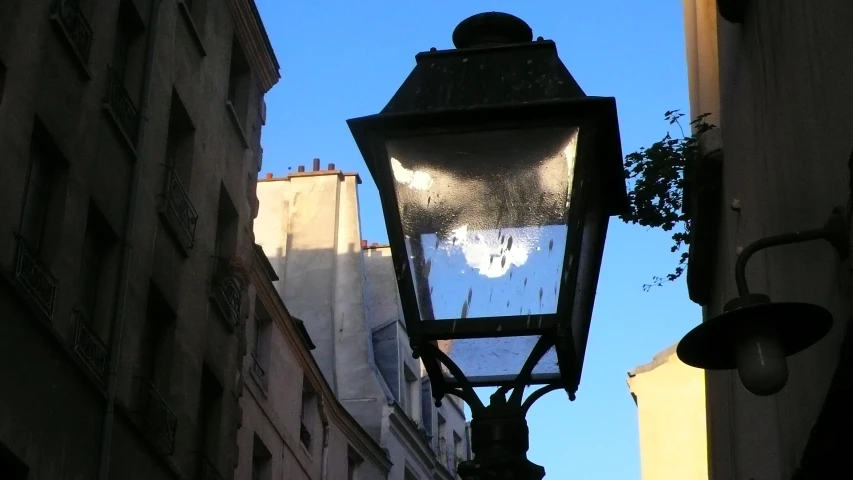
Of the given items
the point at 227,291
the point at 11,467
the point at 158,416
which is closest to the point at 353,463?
the point at 227,291

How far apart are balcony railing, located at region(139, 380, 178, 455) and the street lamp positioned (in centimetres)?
1114

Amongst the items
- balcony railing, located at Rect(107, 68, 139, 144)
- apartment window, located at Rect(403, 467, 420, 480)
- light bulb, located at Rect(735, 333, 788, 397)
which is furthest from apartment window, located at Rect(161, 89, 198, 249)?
apartment window, located at Rect(403, 467, 420, 480)

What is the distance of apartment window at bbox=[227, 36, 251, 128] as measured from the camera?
2173 centimetres

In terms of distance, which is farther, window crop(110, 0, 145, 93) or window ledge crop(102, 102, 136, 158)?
window crop(110, 0, 145, 93)

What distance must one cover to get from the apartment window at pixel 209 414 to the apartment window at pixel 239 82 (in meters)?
5.11

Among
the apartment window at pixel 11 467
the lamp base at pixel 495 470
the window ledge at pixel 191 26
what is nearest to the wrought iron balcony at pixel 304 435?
the window ledge at pixel 191 26

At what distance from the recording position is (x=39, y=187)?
12656mm

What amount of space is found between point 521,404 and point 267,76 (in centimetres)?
1955

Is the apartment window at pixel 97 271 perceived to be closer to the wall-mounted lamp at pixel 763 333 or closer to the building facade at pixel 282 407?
the building facade at pixel 282 407

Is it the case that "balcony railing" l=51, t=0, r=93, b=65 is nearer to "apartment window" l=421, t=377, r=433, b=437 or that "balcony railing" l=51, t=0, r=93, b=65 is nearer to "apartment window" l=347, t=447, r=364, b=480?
"apartment window" l=347, t=447, r=364, b=480

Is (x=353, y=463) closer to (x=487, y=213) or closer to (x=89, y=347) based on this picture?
(x=89, y=347)

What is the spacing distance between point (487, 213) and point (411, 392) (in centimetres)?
3078

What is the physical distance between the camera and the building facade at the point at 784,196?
443cm

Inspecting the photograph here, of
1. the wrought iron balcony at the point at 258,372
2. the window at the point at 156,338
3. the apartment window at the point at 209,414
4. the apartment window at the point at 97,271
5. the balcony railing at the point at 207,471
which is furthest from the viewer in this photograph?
the wrought iron balcony at the point at 258,372
